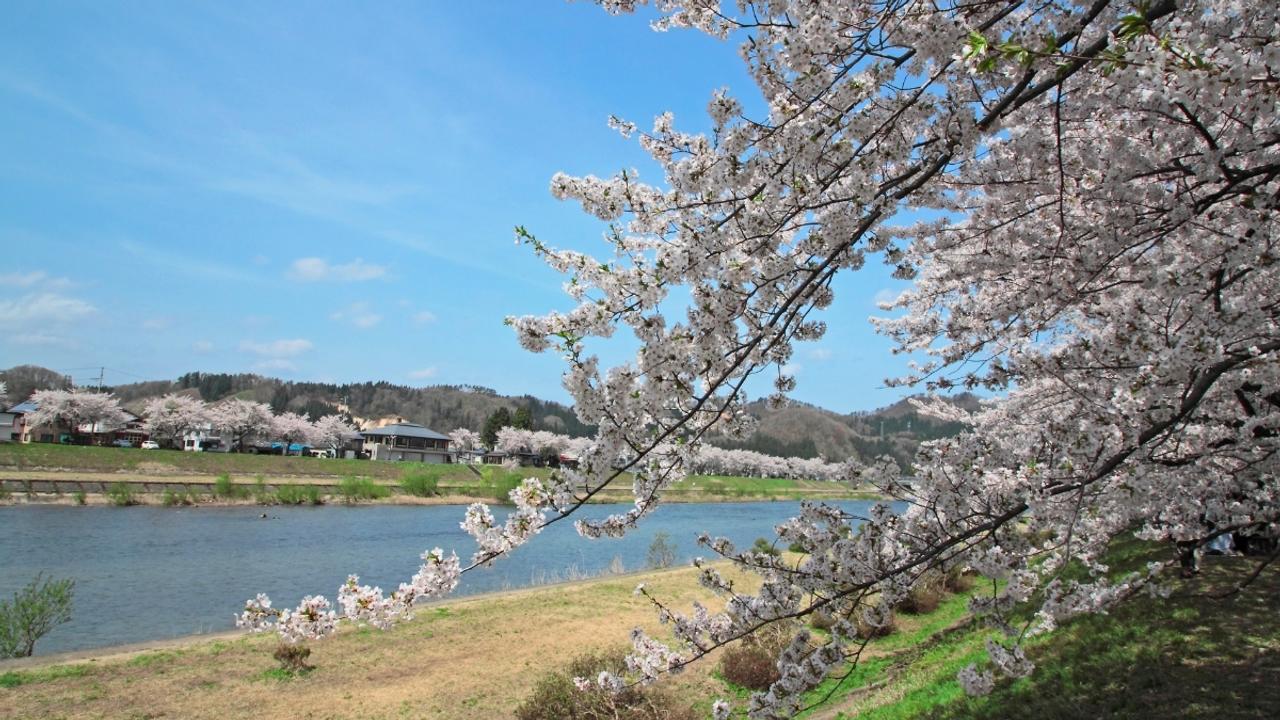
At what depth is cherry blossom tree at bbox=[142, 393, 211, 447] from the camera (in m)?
75.3

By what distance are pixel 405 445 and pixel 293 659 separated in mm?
98180

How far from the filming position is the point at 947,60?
277cm

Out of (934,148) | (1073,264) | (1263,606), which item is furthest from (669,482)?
(1263,606)

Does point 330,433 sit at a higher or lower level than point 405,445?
higher

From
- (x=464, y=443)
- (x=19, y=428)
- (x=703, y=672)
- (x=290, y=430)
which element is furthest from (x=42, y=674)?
(x=464, y=443)

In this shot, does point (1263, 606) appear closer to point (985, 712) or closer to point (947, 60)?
point (985, 712)

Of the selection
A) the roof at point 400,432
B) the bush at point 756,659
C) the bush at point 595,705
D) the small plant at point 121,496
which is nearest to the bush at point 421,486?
the small plant at point 121,496

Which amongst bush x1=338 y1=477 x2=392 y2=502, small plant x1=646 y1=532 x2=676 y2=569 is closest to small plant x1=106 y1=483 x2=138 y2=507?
bush x1=338 y1=477 x2=392 y2=502

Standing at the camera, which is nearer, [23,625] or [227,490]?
[23,625]

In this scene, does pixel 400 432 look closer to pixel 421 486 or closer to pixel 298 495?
pixel 421 486

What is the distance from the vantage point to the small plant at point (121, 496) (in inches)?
1315

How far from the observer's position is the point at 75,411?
69750 millimetres

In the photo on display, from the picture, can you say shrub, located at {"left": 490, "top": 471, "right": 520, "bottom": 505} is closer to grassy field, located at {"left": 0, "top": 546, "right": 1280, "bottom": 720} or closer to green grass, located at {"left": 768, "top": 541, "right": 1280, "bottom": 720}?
grassy field, located at {"left": 0, "top": 546, "right": 1280, "bottom": 720}

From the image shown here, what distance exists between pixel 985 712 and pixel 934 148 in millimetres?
5799
